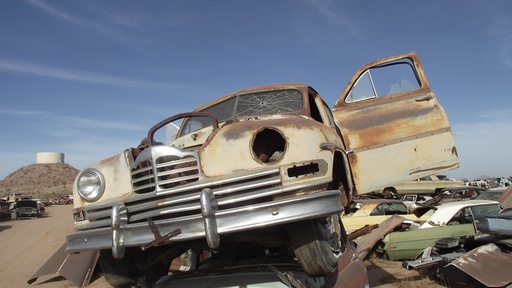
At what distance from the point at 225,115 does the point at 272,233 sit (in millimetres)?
1621

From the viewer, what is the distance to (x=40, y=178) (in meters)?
81.0

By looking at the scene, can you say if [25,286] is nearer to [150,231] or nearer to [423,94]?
[150,231]

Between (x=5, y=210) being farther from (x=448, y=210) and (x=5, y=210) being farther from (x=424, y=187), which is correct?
(x=448, y=210)

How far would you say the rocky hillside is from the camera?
76.7 metres

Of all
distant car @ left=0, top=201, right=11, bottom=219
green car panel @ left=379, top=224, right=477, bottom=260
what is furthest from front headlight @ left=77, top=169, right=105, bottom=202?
distant car @ left=0, top=201, right=11, bottom=219

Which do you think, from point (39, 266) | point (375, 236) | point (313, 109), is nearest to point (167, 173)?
point (313, 109)

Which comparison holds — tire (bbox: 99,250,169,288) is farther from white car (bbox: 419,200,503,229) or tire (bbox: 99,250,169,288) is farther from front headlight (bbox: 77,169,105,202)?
white car (bbox: 419,200,503,229)

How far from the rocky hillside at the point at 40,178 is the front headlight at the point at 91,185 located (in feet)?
256

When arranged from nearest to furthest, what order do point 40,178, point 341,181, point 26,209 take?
point 341,181
point 26,209
point 40,178

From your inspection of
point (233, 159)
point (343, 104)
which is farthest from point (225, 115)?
point (233, 159)

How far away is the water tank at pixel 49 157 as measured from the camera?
89750mm

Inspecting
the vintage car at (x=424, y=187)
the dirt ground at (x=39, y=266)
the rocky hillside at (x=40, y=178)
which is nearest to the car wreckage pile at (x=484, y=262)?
the dirt ground at (x=39, y=266)

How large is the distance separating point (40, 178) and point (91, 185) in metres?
88.0

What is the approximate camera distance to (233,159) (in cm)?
282
